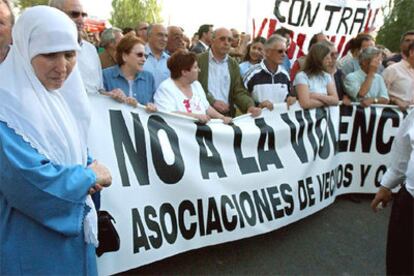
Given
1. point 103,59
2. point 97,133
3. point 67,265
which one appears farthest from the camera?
point 103,59

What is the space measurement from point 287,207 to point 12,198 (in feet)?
9.81

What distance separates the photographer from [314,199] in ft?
14.9

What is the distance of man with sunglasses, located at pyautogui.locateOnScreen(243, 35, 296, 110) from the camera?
473cm

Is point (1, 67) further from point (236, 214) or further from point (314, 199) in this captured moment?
point (314, 199)

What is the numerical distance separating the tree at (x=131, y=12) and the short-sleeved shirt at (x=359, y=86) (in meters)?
52.6

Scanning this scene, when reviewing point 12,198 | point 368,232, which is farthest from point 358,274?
point 12,198

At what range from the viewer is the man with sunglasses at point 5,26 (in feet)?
8.01

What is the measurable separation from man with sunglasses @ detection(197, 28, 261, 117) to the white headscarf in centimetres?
321

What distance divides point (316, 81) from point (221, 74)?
1035 millimetres

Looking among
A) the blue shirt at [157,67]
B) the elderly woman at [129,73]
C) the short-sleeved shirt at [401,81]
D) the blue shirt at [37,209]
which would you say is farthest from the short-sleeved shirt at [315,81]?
the blue shirt at [37,209]

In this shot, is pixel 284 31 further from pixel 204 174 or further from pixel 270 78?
pixel 204 174

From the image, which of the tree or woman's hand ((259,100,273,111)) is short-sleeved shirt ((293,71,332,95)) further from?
the tree

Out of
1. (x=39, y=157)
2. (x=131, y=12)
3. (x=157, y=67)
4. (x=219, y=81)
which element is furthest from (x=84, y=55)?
(x=131, y=12)

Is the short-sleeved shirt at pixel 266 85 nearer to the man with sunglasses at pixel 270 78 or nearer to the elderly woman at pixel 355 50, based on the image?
the man with sunglasses at pixel 270 78
